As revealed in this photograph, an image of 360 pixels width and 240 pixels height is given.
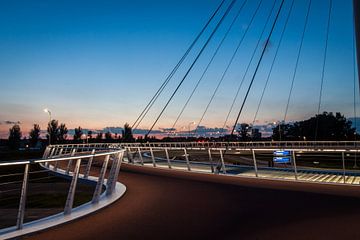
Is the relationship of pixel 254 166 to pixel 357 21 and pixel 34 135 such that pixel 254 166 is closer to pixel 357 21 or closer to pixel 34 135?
pixel 357 21

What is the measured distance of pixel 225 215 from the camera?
20.0ft

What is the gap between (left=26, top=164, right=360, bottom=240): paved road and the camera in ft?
16.2

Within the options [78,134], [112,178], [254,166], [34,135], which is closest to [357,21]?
[112,178]

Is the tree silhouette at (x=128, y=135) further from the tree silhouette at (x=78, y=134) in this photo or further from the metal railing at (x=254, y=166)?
the tree silhouette at (x=78, y=134)

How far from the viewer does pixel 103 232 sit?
16.6 ft

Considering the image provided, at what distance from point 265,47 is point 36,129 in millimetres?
135488

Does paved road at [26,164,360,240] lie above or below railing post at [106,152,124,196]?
below

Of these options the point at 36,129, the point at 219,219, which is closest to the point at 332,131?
the point at 36,129

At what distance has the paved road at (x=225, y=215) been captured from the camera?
4926mm

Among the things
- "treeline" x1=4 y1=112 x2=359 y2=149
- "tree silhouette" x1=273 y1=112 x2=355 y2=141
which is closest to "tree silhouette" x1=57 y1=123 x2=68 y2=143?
"treeline" x1=4 y1=112 x2=359 y2=149

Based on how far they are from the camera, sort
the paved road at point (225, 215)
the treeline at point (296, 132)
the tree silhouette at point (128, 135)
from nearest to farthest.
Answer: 1. the paved road at point (225, 215)
2. the tree silhouette at point (128, 135)
3. the treeline at point (296, 132)

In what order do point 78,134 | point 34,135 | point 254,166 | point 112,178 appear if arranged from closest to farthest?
point 112,178 < point 254,166 < point 34,135 < point 78,134

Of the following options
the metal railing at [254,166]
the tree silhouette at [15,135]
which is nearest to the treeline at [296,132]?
the tree silhouette at [15,135]

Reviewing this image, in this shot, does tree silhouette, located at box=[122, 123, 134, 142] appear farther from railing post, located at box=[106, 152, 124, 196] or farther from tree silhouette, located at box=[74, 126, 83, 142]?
tree silhouette, located at box=[74, 126, 83, 142]
